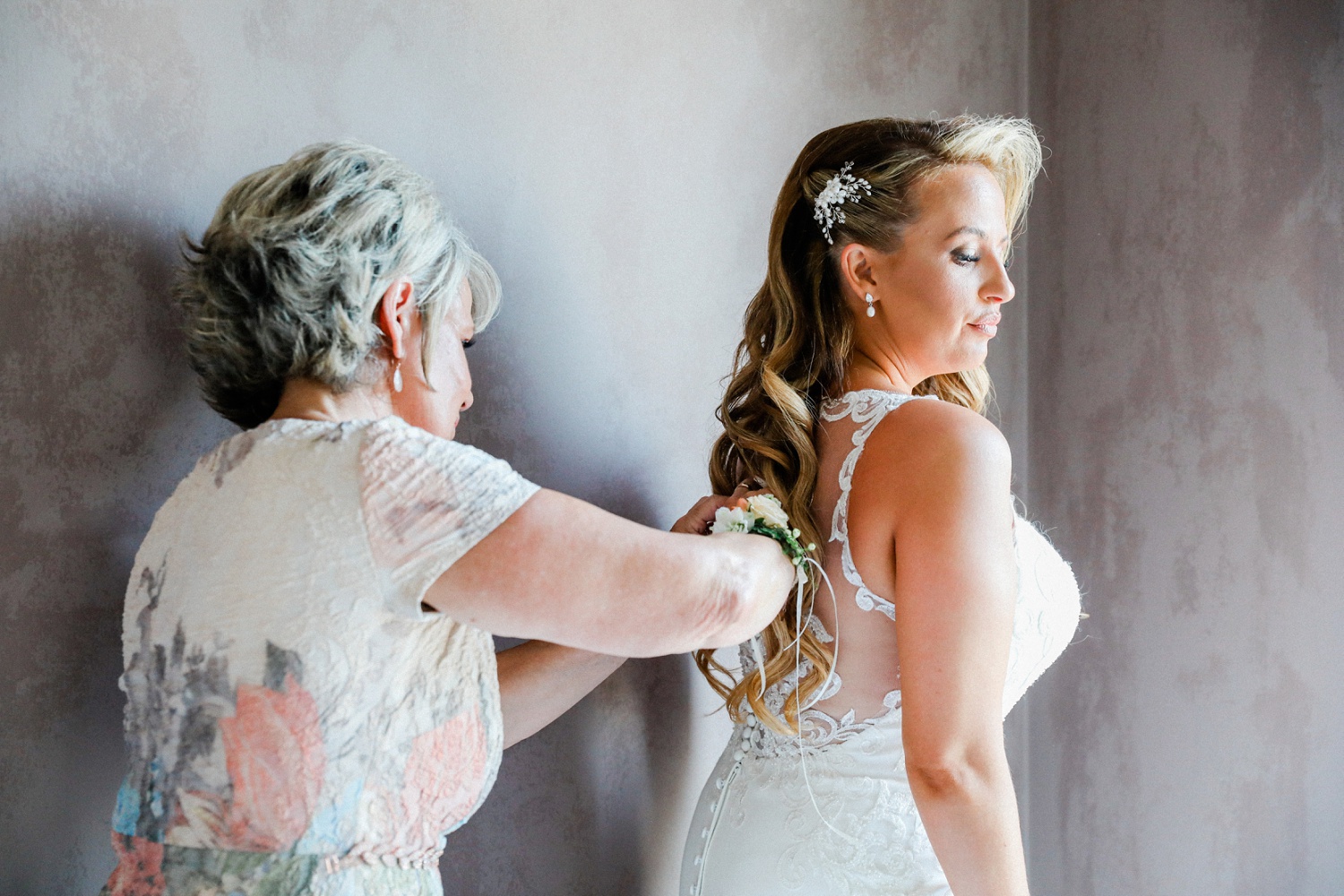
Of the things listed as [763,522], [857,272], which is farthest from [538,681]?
[857,272]

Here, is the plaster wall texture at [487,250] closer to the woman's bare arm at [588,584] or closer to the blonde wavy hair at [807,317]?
the blonde wavy hair at [807,317]

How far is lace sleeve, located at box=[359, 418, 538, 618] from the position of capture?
108 centimetres

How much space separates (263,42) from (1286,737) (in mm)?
2354

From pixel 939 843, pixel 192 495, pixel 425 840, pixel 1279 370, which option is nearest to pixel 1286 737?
pixel 1279 370

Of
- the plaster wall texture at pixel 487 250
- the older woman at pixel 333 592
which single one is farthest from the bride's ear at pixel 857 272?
the older woman at pixel 333 592

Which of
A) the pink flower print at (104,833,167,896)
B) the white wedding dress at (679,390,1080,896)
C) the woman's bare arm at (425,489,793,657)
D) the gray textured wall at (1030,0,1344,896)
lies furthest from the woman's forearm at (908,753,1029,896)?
the gray textured wall at (1030,0,1344,896)

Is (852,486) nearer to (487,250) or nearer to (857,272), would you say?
(857,272)

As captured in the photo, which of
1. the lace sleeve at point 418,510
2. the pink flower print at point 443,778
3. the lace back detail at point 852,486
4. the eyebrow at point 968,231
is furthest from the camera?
the eyebrow at point 968,231

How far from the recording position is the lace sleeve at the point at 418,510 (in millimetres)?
1075

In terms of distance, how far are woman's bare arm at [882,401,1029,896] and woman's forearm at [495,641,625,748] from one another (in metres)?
0.48

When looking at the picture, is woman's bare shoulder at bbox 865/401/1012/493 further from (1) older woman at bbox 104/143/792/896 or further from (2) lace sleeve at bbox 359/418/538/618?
(2) lace sleeve at bbox 359/418/538/618

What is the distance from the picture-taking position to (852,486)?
1.48 m

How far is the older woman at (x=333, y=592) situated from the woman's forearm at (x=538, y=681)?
282 mm

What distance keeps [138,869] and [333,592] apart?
37 centimetres
